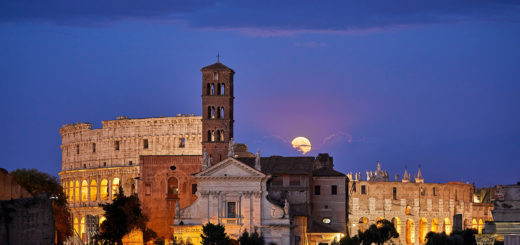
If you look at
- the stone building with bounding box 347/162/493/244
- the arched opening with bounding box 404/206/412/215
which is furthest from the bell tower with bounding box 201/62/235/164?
the arched opening with bounding box 404/206/412/215

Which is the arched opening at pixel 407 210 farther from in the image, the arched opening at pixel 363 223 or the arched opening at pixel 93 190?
the arched opening at pixel 93 190

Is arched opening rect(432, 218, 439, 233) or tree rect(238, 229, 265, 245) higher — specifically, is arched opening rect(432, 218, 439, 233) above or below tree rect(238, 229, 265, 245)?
above

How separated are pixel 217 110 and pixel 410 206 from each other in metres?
33.7

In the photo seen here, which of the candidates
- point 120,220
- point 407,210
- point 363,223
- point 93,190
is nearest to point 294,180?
point 120,220

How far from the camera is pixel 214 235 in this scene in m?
75.9

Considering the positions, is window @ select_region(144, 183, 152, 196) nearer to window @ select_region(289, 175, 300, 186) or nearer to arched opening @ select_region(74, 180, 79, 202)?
window @ select_region(289, 175, 300, 186)

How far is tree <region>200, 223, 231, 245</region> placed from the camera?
75.8m

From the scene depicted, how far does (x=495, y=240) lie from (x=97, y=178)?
52.2 metres

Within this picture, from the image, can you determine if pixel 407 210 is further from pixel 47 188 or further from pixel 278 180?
pixel 47 188

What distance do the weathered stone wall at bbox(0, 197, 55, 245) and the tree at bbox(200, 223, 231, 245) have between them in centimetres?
2848

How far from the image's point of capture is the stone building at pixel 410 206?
109625mm

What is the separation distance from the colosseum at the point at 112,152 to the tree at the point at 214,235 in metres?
39.2

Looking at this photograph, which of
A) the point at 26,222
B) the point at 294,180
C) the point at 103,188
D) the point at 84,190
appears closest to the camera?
the point at 26,222

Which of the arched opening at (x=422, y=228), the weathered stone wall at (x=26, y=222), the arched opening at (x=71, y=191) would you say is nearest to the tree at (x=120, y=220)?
the weathered stone wall at (x=26, y=222)
